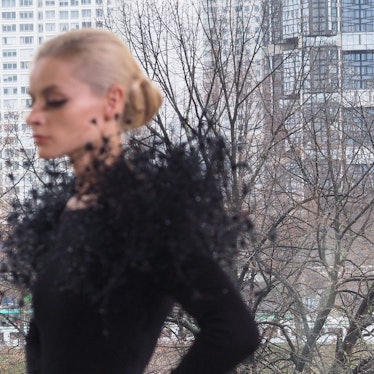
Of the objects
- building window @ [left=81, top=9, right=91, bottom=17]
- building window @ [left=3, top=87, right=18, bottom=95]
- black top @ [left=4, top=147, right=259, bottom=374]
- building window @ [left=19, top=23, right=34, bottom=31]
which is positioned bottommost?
black top @ [left=4, top=147, right=259, bottom=374]

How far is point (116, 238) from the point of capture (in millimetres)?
912

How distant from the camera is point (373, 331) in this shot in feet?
25.9

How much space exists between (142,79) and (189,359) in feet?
1.12

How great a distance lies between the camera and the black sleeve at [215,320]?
878 millimetres

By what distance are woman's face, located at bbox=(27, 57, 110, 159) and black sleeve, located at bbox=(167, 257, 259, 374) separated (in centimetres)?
21

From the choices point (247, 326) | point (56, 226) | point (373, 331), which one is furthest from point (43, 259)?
point (373, 331)

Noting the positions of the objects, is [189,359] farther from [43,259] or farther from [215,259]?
[43,259]

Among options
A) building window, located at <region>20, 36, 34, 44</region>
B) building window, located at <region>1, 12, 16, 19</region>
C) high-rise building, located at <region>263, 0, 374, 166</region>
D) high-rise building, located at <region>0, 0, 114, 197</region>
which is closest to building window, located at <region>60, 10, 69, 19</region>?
high-rise building, located at <region>0, 0, 114, 197</region>

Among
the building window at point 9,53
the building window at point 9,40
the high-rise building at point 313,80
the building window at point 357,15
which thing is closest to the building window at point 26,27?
the building window at point 9,40

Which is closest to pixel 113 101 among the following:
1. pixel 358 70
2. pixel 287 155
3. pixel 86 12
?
pixel 287 155

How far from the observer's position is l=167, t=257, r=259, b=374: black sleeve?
878mm

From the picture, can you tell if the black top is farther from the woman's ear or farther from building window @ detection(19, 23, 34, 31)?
building window @ detection(19, 23, 34, 31)

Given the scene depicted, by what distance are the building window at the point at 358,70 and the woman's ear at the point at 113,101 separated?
9.50 meters

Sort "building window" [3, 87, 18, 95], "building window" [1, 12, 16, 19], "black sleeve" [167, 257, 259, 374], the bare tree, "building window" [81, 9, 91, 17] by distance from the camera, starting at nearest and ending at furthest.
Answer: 1. "black sleeve" [167, 257, 259, 374]
2. the bare tree
3. "building window" [81, 9, 91, 17]
4. "building window" [3, 87, 18, 95]
5. "building window" [1, 12, 16, 19]
